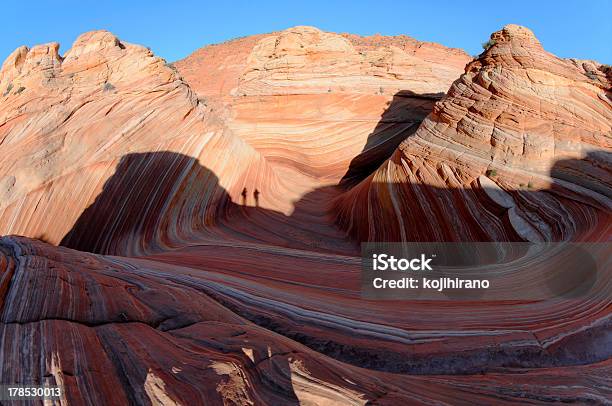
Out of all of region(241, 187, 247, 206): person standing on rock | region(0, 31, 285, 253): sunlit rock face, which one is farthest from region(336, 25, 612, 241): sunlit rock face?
region(0, 31, 285, 253): sunlit rock face

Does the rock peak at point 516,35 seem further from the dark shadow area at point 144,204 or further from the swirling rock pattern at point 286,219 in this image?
the dark shadow area at point 144,204

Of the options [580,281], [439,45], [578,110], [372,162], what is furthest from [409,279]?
[439,45]

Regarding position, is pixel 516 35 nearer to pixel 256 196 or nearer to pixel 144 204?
pixel 256 196

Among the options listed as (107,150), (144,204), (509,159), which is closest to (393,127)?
(509,159)

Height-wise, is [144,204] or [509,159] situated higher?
[509,159]

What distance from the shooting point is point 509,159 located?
800 centimetres

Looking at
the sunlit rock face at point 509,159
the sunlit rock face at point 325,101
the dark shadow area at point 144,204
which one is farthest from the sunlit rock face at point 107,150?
the sunlit rock face at point 325,101

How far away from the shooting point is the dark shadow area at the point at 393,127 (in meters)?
16.0

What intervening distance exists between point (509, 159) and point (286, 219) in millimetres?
4919

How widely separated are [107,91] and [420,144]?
6.57m

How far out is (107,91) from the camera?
9555 mm

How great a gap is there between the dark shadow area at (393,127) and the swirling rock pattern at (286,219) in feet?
0.23

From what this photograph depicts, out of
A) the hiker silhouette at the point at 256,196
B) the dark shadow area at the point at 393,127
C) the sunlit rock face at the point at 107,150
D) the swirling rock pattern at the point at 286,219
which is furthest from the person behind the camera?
the dark shadow area at the point at 393,127

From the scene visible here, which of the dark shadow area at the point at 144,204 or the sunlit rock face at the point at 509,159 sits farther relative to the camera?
the dark shadow area at the point at 144,204
